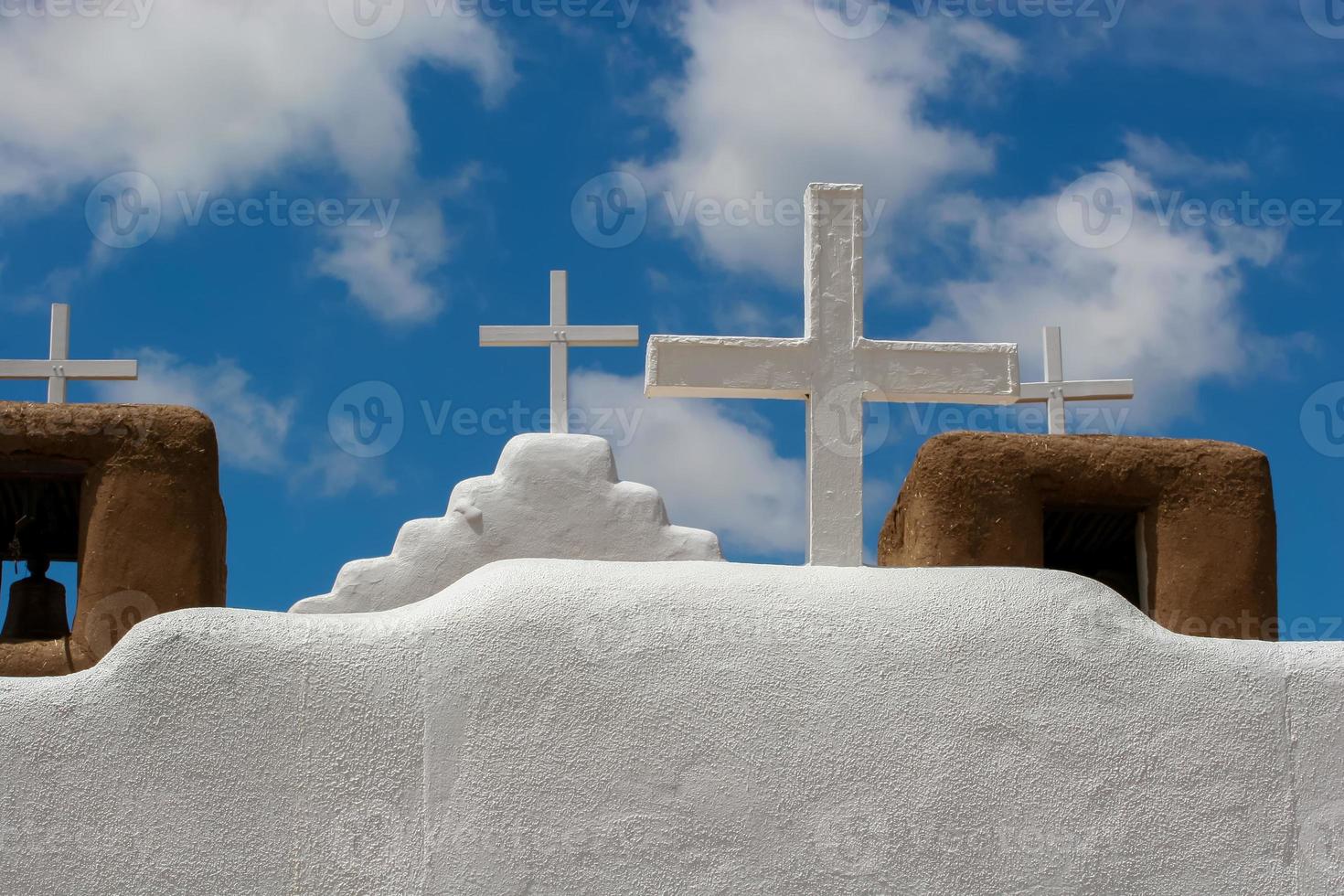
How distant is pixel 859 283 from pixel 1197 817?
8.35 ft

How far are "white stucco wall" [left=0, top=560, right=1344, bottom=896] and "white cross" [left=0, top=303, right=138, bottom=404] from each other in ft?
15.3

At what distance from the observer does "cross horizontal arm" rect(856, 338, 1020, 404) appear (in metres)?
6.64

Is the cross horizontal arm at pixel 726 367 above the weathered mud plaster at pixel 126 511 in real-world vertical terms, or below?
above

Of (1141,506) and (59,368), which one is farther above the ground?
(59,368)

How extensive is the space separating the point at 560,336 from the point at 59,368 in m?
3.63

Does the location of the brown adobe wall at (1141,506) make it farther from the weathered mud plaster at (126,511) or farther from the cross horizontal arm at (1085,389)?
the weathered mud plaster at (126,511)

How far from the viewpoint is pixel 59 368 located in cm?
966

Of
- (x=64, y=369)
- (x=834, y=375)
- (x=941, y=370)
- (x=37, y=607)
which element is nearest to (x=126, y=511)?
(x=64, y=369)

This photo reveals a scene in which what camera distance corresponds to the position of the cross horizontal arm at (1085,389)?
381 inches
